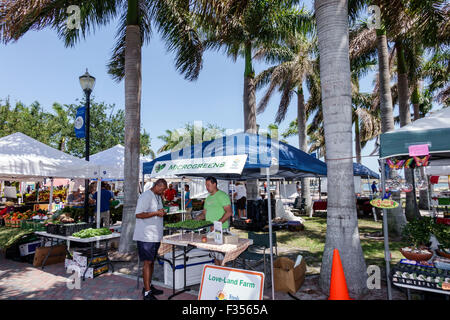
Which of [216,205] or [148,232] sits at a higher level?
[216,205]

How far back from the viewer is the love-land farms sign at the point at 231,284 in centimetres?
281

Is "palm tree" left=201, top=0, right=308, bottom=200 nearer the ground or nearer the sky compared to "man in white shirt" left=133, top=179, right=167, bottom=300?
nearer the sky

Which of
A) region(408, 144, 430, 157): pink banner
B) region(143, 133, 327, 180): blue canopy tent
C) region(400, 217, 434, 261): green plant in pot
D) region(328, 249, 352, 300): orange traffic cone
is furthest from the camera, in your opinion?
region(143, 133, 327, 180): blue canopy tent

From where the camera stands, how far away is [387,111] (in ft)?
29.3

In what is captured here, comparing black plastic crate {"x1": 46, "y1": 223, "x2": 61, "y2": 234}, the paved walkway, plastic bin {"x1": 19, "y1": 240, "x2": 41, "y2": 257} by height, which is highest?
black plastic crate {"x1": 46, "y1": 223, "x2": 61, "y2": 234}

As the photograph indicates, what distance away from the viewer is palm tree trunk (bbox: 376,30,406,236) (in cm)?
834

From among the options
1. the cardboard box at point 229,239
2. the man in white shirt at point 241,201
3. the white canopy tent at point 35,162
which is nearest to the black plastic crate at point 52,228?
the white canopy tent at point 35,162

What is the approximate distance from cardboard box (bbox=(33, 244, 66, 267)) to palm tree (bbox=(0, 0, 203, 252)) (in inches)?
56.4

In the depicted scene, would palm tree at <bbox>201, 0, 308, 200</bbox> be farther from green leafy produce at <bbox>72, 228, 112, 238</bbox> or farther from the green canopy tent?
the green canopy tent

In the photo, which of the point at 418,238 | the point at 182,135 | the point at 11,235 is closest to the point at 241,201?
the point at 11,235

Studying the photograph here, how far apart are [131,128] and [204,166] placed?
352 cm

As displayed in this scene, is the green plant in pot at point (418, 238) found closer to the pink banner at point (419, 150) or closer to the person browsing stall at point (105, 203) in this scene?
the pink banner at point (419, 150)

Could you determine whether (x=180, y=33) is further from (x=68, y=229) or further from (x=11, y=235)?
(x=11, y=235)

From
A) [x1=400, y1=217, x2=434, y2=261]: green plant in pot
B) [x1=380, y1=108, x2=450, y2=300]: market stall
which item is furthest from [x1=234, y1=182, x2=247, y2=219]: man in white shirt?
[x1=380, y1=108, x2=450, y2=300]: market stall
